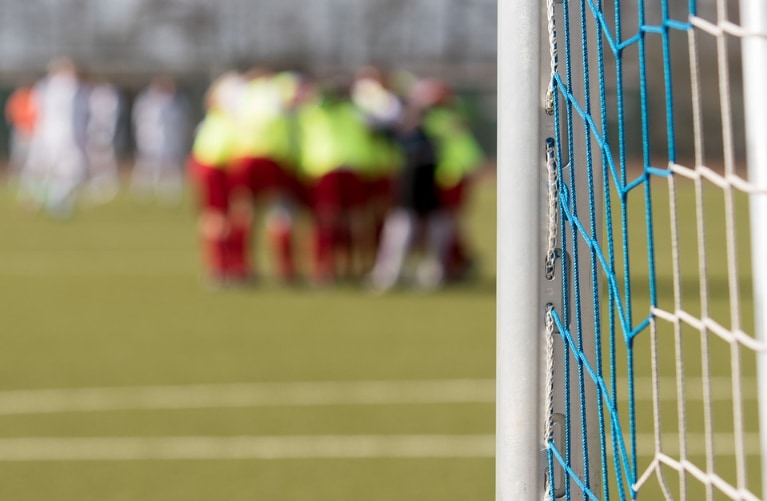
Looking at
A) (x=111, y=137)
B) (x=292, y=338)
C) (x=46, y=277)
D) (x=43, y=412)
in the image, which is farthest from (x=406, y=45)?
(x=43, y=412)

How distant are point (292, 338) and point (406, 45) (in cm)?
2818

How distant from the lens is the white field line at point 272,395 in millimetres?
6770

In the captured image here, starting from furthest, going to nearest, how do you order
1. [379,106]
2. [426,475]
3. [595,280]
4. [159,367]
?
[379,106] < [159,367] < [426,475] < [595,280]

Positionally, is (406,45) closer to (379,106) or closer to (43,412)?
(379,106)

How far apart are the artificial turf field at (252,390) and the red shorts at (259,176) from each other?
765 millimetres

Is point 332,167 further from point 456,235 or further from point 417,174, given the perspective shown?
point 456,235

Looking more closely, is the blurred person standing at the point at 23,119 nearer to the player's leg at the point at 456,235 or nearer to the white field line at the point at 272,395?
the player's leg at the point at 456,235

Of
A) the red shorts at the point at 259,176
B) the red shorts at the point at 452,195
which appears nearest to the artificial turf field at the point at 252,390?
the red shorts at the point at 452,195

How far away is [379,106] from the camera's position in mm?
11508

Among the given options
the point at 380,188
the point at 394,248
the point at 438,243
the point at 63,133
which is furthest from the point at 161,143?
the point at 438,243

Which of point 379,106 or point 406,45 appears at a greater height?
point 406,45

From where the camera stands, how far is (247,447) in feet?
19.3

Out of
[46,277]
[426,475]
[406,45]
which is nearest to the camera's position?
[426,475]

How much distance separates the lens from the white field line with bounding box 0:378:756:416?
22.2 feet
